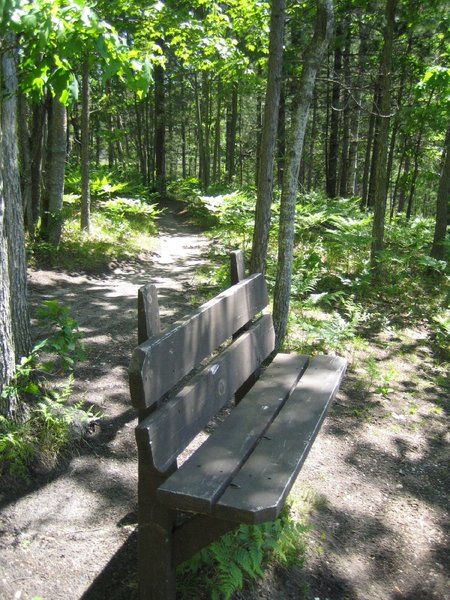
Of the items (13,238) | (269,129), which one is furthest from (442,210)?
(13,238)

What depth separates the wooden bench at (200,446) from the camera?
7.57 ft

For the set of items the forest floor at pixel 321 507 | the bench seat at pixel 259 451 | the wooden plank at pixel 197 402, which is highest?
the wooden plank at pixel 197 402

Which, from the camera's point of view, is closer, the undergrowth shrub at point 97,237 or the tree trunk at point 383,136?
the tree trunk at point 383,136

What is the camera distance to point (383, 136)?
944 cm

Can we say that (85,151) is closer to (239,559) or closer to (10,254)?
(10,254)

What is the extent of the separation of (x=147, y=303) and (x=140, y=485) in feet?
2.90

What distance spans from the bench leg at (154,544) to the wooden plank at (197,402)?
205mm

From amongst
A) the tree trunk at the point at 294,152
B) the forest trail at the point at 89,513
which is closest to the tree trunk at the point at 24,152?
the forest trail at the point at 89,513

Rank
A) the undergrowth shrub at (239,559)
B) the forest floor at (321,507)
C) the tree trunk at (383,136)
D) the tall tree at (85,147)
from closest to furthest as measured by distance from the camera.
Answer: the undergrowth shrub at (239,559)
the forest floor at (321,507)
the tree trunk at (383,136)
the tall tree at (85,147)

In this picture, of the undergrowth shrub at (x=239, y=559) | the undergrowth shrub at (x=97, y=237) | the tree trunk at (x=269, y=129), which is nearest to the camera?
the undergrowth shrub at (x=239, y=559)

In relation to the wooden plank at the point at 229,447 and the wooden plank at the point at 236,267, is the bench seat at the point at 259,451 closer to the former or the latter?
the wooden plank at the point at 229,447

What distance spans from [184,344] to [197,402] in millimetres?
327

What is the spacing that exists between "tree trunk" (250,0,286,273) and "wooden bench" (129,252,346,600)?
3602mm

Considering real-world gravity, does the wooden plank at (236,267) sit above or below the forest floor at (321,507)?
above
